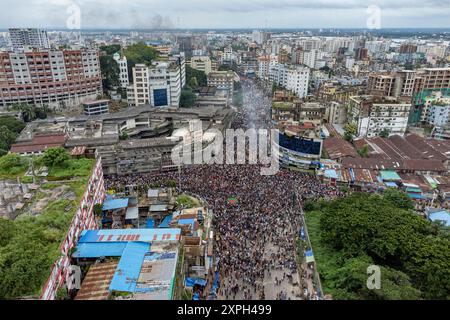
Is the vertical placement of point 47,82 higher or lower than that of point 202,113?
higher

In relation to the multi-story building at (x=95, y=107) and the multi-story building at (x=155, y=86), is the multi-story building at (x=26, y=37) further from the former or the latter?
the multi-story building at (x=95, y=107)

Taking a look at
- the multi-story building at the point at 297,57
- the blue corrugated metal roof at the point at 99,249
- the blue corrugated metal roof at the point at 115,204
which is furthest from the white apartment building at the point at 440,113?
the multi-story building at the point at 297,57

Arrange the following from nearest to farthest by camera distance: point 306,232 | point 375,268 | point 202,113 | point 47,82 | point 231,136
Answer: point 375,268 < point 306,232 < point 231,136 < point 202,113 < point 47,82

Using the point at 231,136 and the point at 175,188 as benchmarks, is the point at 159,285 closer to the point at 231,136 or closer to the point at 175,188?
the point at 175,188

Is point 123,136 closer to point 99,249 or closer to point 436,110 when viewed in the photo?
point 99,249
